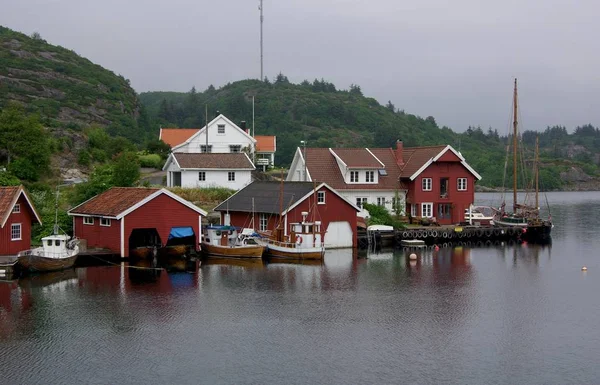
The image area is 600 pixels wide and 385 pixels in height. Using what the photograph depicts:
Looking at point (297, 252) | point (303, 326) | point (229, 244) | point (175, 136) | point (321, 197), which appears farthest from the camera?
point (175, 136)

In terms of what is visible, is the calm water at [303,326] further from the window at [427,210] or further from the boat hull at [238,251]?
the window at [427,210]

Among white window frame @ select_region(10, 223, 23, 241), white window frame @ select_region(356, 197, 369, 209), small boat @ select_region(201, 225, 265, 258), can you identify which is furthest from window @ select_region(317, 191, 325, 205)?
white window frame @ select_region(10, 223, 23, 241)

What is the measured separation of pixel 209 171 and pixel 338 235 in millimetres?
14504

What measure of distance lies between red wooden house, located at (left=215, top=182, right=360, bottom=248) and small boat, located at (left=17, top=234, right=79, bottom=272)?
1282 centimetres

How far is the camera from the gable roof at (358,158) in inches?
2493

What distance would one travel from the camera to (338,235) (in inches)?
2101

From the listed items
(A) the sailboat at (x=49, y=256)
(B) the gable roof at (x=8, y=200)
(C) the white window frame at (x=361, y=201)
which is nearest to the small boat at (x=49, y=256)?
(A) the sailboat at (x=49, y=256)

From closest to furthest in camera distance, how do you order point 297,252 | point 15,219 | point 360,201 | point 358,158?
point 15,219
point 297,252
point 360,201
point 358,158

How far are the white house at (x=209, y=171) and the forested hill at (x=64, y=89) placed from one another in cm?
2491

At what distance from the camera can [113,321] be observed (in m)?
30.8

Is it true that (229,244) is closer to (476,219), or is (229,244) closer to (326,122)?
(476,219)

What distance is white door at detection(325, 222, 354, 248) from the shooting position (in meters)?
52.9

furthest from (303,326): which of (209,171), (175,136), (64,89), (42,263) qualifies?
(64,89)

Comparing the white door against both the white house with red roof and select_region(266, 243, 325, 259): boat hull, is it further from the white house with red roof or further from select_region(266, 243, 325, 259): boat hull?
the white house with red roof
